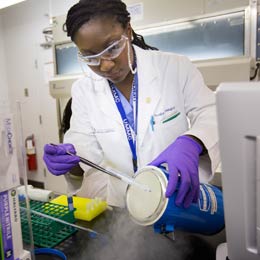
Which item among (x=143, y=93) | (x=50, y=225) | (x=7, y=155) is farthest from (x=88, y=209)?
(x=143, y=93)

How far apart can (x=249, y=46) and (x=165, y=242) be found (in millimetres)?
1736

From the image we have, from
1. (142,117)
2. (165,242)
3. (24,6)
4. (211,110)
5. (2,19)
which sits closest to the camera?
(165,242)

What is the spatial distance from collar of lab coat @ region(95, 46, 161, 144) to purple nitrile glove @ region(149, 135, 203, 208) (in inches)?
15.8

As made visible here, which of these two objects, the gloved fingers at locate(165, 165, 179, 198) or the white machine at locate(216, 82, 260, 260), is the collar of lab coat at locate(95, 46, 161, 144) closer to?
the gloved fingers at locate(165, 165, 179, 198)

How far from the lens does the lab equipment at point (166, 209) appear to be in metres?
0.75

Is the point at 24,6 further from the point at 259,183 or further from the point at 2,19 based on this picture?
the point at 259,183

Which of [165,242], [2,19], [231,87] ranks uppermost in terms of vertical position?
[2,19]

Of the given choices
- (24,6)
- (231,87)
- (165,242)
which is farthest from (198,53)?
(24,6)

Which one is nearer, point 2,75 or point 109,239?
point 109,239

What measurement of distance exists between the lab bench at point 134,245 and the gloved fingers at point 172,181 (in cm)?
22

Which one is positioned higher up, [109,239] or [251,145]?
[251,145]

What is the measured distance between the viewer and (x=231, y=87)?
0.44m

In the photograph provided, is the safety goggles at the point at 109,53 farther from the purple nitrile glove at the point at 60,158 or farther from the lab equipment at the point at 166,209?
the lab equipment at the point at 166,209

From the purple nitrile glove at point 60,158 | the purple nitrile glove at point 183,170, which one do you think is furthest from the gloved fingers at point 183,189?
the purple nitrile glove at point 60,158
